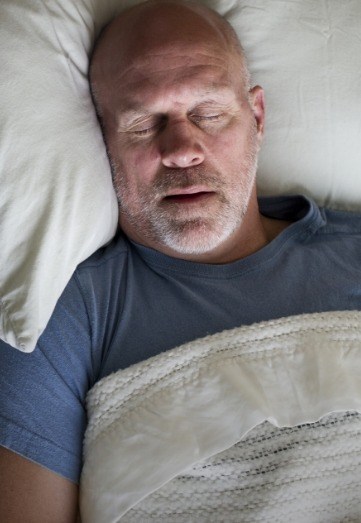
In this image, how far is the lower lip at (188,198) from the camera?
1.09 metres

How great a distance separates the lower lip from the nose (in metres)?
0.05

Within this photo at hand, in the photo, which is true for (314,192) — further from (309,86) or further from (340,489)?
(340,489)

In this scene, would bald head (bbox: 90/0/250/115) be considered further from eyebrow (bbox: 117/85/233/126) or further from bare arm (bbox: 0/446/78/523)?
bare arm (bbox: 0/446/78/523)

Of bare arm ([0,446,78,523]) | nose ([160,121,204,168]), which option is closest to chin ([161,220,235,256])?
nose ([160,121,204,168])

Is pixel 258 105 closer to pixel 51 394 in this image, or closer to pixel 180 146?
pixel 180 146

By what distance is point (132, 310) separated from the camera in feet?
3.51

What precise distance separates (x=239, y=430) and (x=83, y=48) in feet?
2.43

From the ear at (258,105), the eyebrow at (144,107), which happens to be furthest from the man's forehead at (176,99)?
the ear at (258,105)

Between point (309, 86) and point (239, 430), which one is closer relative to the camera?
point (239, 430)

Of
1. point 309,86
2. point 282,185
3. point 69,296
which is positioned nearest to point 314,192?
point 282,185

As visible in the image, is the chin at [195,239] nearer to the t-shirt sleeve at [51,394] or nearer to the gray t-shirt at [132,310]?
the gray t-shirt at [132,310]

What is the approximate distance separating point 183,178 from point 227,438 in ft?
1.43

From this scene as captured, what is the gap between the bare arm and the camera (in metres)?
0.89

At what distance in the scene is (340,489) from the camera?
3.10ft
